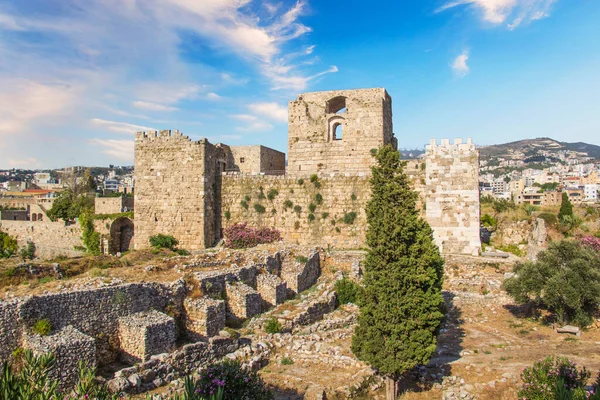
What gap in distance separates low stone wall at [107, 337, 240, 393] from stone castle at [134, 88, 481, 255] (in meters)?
12.2

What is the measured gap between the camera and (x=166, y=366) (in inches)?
419

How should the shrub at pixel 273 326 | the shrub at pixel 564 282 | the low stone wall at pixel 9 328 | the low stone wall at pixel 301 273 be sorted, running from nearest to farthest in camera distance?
the low stone wall at pixel 9 328
the shrub at pixel 273 326
the shrub at pixel 564 282
the low stone wall at pixel 301 273

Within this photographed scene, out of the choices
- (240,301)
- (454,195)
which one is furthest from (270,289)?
(454,195)

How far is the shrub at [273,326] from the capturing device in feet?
46.2

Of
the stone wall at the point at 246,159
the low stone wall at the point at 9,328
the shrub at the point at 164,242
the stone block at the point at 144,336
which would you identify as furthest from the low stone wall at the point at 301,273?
the low stone wall at the point at 9,328

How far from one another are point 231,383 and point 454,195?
53.7 feet

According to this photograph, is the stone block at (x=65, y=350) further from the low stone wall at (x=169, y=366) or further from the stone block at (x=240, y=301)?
the stone block at (x=240, y=301)

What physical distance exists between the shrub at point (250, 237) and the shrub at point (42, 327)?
1397 centimetres

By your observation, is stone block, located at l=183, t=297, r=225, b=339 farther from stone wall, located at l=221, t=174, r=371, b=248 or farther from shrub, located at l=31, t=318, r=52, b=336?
stone wall, located at l=221, t=174, r=371, b=248

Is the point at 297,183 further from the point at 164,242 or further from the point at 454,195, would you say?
the point at 454,195

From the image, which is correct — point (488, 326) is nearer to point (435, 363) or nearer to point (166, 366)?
point (435, 363)

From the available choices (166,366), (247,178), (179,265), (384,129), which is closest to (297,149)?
(247,178)

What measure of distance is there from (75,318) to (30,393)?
5350mm

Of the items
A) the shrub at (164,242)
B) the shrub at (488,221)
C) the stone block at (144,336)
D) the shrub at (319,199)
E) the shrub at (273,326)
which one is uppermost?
the shrub at (319,199)
